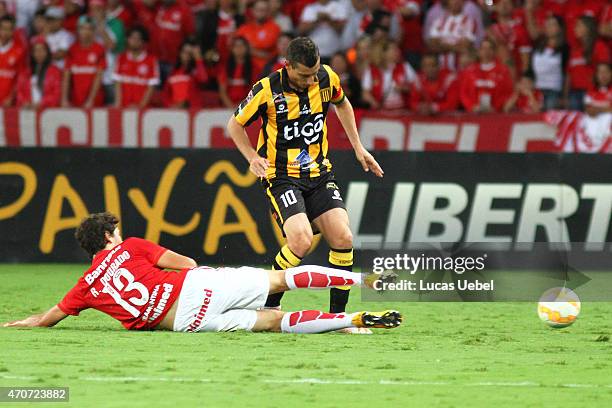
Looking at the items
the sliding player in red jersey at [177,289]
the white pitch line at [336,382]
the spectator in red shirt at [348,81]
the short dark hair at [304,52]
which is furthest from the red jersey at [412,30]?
the white pitch line at [336,382]

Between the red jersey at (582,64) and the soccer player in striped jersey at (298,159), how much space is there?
318 inches

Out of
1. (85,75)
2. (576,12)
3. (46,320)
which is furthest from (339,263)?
(576,12)

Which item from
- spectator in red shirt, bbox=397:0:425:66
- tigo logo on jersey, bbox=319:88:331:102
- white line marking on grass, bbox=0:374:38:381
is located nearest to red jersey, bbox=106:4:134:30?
spectator in red shirt, bbox=397:0:425:66

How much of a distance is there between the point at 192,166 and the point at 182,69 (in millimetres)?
2872

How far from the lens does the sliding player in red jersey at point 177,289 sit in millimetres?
8914

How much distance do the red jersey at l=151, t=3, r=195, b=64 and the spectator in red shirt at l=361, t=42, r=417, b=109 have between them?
3006mm

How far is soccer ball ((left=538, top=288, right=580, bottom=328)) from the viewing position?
9.73 metres

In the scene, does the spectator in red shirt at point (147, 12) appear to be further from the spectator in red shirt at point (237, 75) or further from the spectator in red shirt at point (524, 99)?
the spectator in red shirt at point (524, 99)

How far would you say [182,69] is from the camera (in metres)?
17.8

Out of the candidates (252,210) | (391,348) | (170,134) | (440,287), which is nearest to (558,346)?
(391,348)

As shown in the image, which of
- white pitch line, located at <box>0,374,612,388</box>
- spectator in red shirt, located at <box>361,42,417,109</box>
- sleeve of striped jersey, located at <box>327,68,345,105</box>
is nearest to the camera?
white pitch line, located at <box>0,374,612,388</box>

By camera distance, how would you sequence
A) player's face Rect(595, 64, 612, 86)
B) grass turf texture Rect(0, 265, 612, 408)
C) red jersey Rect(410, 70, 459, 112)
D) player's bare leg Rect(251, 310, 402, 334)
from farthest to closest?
red jersey Rect(410, 70, 459, 112), player's face Rect(595, 64, 612, 86), player's bare leg Rect(251, 310, 402, 334), grass turf texture Rect(0, 265, 612, 408)

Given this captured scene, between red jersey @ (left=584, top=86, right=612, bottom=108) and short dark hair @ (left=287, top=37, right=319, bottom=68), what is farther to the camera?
red jersey @ (left=584, top=86, right=612, bottom=108)

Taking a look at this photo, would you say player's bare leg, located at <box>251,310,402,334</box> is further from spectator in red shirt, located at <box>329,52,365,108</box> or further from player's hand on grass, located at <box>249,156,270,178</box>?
spectator in red shirt, located at <box>329,52,365,108</box>
